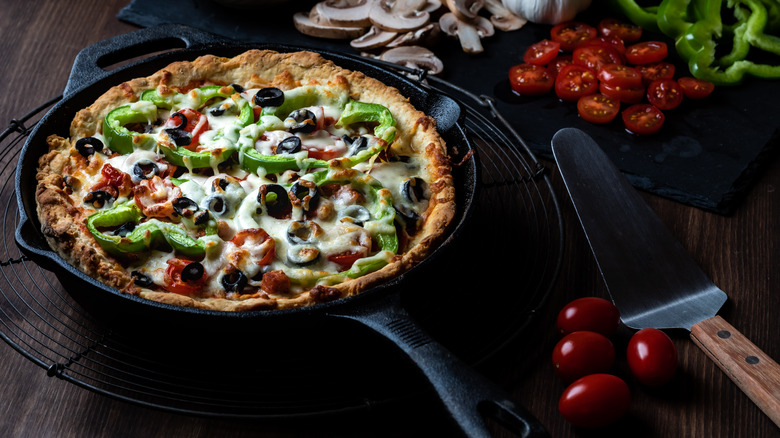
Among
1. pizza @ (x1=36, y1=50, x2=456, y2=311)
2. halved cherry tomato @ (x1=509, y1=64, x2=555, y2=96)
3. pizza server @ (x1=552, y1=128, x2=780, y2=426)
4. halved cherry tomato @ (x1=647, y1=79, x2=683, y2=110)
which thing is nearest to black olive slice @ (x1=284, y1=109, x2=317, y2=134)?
pizza @ (x1=36, y1=50, x2=456, y2=311)

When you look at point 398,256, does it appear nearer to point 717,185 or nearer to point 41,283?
point 41,283

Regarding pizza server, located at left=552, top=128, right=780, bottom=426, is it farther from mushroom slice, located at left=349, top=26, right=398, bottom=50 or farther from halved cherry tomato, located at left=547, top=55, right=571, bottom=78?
mushroom slice, located at left=349, top=26, right=398, bottom=50

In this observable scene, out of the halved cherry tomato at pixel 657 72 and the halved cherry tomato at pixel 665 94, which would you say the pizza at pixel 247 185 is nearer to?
the halved cherry tomato at pixel 665 94

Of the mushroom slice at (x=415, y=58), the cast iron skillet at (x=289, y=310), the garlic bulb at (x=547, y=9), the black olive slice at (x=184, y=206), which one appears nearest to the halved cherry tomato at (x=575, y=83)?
the garlic bulb at (x=547, y=9)

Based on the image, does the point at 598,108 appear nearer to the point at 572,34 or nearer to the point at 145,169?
the point at 572,34

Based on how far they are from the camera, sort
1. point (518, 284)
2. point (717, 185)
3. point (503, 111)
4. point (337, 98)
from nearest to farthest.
Result: point (518, 284) < point (337, 98) < point (717, 185) < point (503, 111)

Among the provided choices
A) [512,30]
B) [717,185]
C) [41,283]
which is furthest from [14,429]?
[512,30]

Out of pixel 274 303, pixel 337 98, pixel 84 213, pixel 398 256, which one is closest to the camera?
pixel 274 303

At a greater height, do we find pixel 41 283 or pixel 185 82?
pixel 185 82
